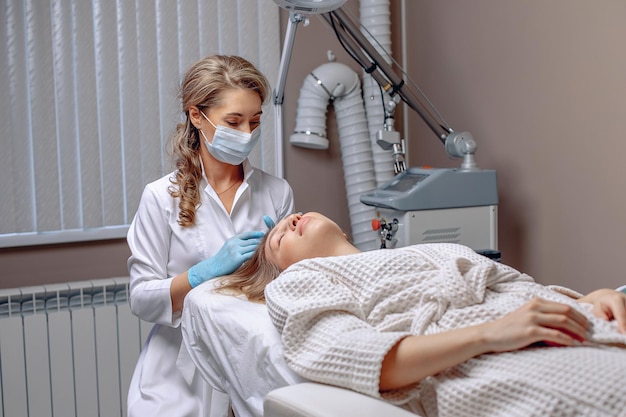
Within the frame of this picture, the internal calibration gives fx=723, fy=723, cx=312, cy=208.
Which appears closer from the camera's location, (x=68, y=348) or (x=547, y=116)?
(x=547, y=116)

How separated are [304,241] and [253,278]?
0.17m

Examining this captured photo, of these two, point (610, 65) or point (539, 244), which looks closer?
point (610, 65)

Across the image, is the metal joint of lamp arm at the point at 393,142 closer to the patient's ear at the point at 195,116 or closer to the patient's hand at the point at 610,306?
the patient's ear at the point at 195,116

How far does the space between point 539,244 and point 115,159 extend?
1.57 metres

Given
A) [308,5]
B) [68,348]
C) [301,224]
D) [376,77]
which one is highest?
[308,5]

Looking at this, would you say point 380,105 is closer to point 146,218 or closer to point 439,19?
point 439,19

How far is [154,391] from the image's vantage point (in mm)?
1837

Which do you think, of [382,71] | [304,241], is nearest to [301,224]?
[304,241]

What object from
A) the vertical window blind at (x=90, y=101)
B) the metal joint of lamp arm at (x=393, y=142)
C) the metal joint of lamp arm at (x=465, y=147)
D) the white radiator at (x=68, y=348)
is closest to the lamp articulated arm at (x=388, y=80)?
the metal joint of lamp arm at (x=465, y=147)

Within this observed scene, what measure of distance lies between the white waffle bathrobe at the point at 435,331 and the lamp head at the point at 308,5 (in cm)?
82

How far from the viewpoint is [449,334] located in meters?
1.11

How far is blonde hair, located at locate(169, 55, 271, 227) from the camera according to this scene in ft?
6.36

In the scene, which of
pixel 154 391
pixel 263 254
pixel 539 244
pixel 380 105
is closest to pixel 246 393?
pixel 263 254

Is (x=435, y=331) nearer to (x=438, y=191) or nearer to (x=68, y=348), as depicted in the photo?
(x=438, y=191)
